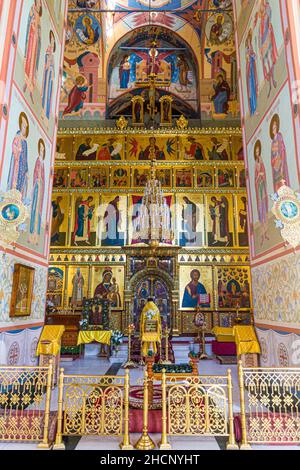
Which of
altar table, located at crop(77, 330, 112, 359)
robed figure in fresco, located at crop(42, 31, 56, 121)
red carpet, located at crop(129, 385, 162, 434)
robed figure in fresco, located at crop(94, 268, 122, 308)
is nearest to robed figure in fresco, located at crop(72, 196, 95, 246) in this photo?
robed figure in fresco, located at crop(94, 268, 122, 308)

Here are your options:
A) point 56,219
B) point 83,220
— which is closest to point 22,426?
point 83,220

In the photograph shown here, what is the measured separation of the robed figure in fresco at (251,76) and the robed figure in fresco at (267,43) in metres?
0.54

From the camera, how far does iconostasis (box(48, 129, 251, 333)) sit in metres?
14.4

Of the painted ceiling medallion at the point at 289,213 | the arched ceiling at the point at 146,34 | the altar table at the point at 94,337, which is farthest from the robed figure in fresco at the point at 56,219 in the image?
the painted ceiling medallion at the point at 289,213

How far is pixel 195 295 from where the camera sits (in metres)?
14.3

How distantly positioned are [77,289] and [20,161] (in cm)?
884

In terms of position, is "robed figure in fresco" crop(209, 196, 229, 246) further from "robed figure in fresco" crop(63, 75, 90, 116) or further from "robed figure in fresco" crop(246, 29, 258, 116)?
"robed figure in fresco" crop(63, 75, 90, 116)

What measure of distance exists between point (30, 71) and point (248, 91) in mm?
4623

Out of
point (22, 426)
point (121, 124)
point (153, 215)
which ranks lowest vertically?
point (22, 426)

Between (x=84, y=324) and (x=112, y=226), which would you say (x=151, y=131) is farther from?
(x=84, y=324)

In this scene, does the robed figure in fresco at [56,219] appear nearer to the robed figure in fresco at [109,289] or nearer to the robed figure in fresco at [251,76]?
the robed figure in fresco at [109,289]

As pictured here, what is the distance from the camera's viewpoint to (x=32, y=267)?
22.1ft

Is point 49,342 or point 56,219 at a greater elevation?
point 56,219

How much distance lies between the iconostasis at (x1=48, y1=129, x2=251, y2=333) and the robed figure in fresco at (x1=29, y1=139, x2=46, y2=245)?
23.7 feet
